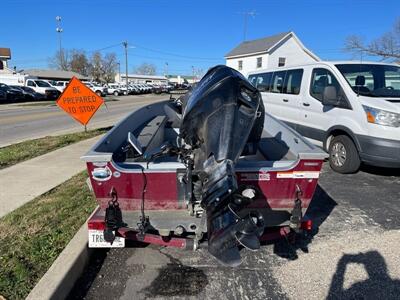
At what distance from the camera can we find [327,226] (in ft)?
15.3

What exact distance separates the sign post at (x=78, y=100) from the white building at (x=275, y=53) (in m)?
35.1

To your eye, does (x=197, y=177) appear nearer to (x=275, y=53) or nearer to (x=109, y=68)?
(x=275, y=53)

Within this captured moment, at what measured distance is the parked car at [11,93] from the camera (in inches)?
1407

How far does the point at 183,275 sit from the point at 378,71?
584 centimetres

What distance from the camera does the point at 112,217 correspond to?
3.11 meters

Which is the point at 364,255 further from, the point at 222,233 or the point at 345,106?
the point at 345,106

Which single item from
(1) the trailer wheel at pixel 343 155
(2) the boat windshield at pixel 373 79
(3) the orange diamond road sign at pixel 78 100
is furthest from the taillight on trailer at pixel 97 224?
(3) the orange diamond road sign at pixel 78 100

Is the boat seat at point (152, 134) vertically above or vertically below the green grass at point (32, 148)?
above

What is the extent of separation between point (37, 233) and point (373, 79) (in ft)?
20.4

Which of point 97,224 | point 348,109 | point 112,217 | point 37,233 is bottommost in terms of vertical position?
point 37,233

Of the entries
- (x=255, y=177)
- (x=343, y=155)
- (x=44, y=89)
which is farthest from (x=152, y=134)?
(x=44, y=89)

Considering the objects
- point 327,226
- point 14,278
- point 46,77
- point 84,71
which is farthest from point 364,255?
point 84,71

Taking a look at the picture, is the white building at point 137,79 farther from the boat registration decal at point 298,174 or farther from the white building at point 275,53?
the boat registration decal at point 298,174

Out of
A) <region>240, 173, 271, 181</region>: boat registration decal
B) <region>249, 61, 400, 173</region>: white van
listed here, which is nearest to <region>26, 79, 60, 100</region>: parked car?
<region>249, 61, 400, 173</region>: white van
